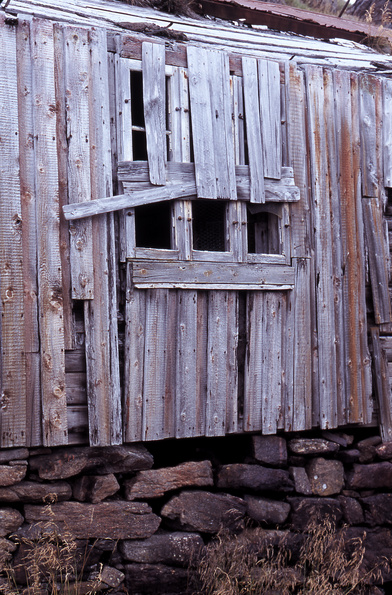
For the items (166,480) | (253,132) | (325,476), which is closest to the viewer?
(166,480)

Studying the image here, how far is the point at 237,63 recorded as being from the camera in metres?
5.05

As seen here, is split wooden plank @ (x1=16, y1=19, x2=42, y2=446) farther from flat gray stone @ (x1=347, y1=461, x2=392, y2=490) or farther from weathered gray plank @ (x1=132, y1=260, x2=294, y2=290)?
flat gray stone @ (x1=347, y1=461, x2=392, y2=490)

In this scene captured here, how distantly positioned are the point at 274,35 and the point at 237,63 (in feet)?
4.53

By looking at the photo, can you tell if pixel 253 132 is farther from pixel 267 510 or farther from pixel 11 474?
pixel 11 474

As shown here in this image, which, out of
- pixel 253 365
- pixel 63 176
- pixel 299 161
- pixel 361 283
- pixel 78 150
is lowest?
pixel 253 365

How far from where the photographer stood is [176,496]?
4.64 meters

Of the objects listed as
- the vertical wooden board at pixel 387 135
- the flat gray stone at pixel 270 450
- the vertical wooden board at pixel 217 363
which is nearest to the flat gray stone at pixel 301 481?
the flat gray stone at pixel 270 450

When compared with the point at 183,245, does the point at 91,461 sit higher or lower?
lower

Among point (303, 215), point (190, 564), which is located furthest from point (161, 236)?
point (190, 564)

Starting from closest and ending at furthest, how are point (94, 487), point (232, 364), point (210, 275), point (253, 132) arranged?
point (94, 487) < point (210, 275) < point (232, 364) < point (253, 132)

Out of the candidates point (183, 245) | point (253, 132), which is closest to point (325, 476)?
point (183, 245)

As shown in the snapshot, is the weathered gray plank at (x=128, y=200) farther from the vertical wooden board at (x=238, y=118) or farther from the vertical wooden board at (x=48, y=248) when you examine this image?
the vertical wooden board at (x=238, y=118)

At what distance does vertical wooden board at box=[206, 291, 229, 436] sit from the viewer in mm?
4770

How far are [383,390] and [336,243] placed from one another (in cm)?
146
